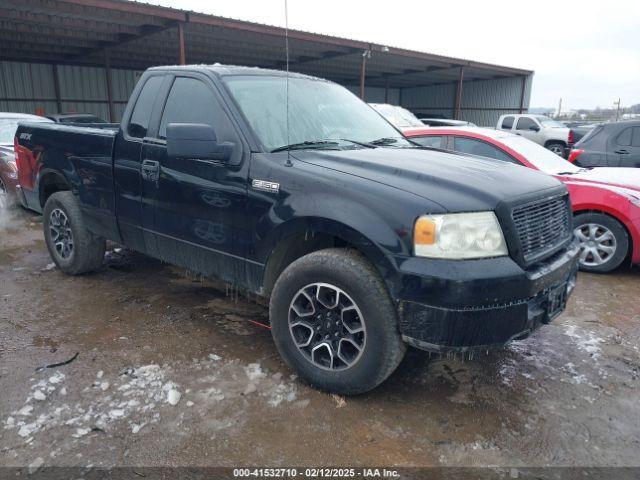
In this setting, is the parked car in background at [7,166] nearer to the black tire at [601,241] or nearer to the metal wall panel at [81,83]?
the black tire at [601,241]

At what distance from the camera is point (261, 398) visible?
9.66 feet

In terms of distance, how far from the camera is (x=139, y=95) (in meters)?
4.05

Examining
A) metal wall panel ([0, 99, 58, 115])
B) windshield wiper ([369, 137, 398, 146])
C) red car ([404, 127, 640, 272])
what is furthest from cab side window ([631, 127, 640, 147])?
metal wall panel ([0, 99, 58, 115])

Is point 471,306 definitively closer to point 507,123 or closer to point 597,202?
point 597,202

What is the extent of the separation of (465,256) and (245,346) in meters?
1.81

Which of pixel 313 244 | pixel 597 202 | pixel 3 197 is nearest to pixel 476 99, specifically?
pixel 597 202

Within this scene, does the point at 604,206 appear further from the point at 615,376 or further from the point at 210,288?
the point at 210,288

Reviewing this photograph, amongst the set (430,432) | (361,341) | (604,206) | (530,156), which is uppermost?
(530,156)

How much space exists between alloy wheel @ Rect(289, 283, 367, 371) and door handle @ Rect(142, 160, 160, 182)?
1.54 metres

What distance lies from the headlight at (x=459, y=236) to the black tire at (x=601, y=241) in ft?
10.2

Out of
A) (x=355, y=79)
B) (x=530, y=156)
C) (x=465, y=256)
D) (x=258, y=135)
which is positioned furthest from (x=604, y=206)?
(x=355, y=79)

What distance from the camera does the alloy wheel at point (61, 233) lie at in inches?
193

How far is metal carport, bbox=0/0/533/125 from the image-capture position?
13.7 m

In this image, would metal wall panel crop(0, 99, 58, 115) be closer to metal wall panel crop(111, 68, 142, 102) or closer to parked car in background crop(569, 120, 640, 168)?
metal wall panel crop(111, 68, 142, 102)
